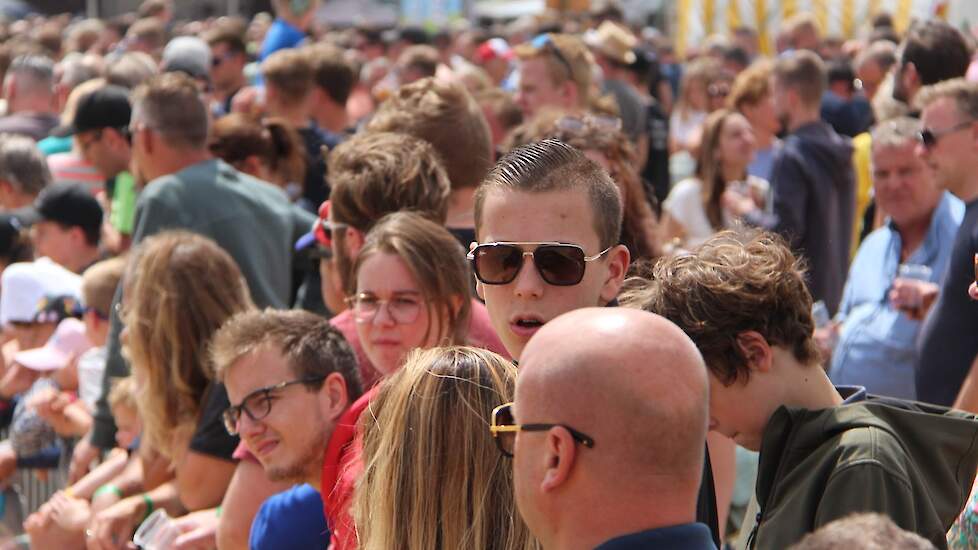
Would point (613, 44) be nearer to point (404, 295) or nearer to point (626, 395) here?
point (404, 295)

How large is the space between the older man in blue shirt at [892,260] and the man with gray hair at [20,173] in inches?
173

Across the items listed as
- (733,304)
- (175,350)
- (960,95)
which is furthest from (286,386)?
(960,95)

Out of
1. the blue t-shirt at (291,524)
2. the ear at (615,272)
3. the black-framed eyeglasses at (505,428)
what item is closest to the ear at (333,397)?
the blue t-shirt at (291,524)

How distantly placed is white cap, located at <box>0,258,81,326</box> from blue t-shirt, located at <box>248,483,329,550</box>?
3.09 meters

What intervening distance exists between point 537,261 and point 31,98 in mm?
7251

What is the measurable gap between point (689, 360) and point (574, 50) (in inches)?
206

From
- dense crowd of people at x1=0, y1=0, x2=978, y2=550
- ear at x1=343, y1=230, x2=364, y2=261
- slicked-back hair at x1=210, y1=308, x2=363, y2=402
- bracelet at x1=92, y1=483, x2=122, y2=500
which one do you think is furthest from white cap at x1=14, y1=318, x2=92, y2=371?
slicked-back hair at x1=210, y1=308, x2=363, y2=402

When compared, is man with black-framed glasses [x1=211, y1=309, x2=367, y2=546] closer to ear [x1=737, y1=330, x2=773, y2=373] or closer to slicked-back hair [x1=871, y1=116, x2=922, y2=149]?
ear [x1=737, y1=330, x2=773, y2=373]

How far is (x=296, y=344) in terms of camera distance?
10.9ft

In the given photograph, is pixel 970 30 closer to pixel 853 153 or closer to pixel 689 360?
pixel 853 153

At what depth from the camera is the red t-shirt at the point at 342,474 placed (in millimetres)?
2717

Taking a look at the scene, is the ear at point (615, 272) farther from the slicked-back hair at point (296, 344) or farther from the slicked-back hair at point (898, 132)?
the slicked-back hair at point (898, 132)

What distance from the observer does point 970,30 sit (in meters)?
9.73

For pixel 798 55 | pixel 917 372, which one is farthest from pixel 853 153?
pixel 917 372
